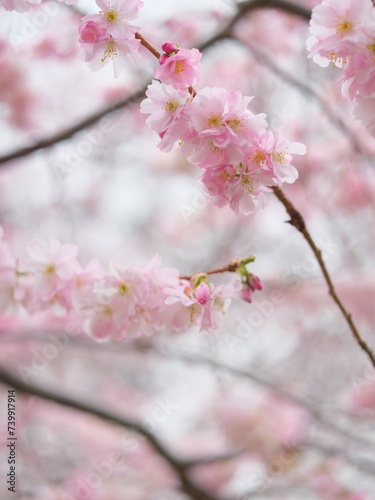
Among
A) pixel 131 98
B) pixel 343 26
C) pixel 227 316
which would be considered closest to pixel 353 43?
pixel 343 26

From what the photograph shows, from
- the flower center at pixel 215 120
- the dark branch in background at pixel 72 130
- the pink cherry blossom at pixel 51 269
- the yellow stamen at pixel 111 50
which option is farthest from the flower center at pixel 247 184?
the dark branch in background at pixel 72 130

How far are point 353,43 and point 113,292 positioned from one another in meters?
0.73

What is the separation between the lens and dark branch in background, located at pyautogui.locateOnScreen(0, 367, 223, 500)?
2115mm

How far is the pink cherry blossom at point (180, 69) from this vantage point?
94cm

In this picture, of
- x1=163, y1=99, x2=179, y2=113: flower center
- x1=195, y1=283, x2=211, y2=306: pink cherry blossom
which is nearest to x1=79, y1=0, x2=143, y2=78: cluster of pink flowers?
x1=163, y1=99, x2=179, y2=113: flower center

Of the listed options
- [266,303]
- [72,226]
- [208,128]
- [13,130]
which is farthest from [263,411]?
[208,128]

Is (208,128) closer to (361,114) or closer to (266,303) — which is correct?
(361,114)

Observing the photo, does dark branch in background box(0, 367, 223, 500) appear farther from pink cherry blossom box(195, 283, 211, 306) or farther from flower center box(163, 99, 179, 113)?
flower center box(163, 99, 179, 113)

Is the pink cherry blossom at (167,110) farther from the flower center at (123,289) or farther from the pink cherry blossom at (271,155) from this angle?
the flower center at (123,289)

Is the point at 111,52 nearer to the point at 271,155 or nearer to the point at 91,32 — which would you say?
the point at 91,32

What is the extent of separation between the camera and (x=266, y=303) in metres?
4.52

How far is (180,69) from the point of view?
0.96 metres

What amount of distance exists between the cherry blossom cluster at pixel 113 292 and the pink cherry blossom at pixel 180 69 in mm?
411

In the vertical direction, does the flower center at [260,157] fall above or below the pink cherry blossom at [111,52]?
below
